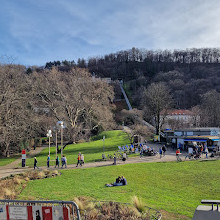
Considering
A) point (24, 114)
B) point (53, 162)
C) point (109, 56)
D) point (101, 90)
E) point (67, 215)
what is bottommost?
point (53, 162)

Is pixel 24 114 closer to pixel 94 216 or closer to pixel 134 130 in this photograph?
pixel 134 130

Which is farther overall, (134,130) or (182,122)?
(182,122)

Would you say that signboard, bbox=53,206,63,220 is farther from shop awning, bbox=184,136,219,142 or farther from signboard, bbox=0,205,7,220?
shop awning, bbox=184,136,219,142

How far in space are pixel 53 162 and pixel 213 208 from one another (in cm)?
2243

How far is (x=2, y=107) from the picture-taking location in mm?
30281

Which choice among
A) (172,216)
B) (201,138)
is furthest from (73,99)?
(172,216)

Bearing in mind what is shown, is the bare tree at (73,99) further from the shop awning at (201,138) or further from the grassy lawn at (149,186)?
the grassy lawn at (149,186)

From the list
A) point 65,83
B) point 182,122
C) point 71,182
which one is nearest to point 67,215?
point 71,182

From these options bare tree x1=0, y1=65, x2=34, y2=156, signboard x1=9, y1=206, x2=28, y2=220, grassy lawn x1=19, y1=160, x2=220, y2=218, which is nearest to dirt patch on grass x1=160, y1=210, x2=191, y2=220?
grassy lawn x1=19, y1=160, x2=220, y2=218

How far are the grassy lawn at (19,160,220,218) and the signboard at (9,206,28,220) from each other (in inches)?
243

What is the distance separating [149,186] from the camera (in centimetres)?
1352

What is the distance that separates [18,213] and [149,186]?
9.73 metres

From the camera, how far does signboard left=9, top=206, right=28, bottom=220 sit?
5344mm

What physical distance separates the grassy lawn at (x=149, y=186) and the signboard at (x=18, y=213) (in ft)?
20.3
